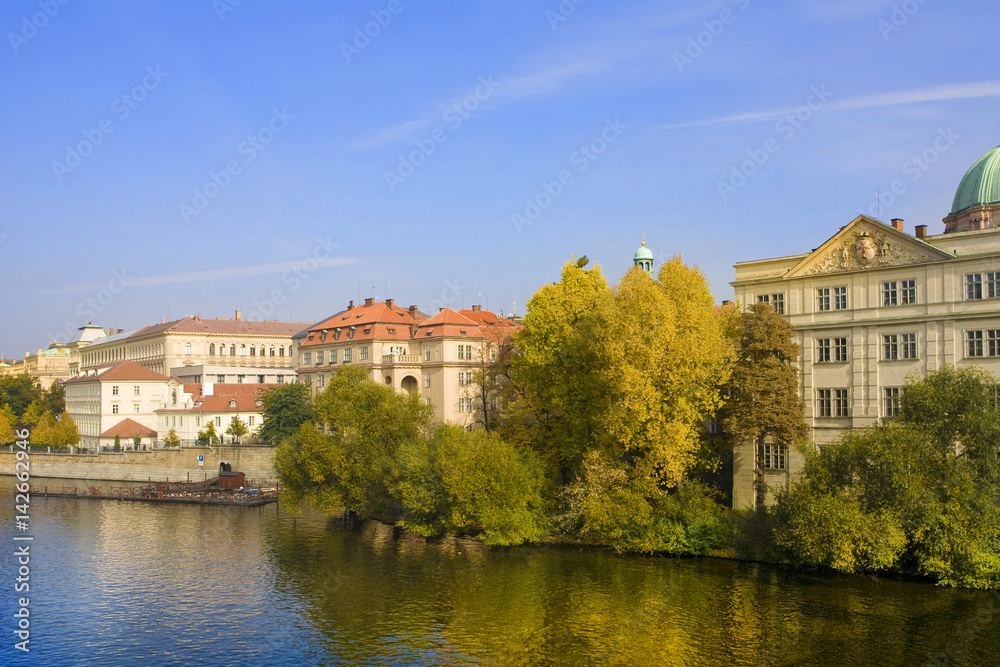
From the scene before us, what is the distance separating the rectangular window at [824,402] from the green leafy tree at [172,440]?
66.0 meters

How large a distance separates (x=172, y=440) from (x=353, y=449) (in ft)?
136

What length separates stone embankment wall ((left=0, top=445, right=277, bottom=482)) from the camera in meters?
77.8

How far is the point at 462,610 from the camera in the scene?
34.6m

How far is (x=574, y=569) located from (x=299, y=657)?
15.5m

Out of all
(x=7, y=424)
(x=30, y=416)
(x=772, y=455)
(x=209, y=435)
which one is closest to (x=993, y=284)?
(x=772, y=455)

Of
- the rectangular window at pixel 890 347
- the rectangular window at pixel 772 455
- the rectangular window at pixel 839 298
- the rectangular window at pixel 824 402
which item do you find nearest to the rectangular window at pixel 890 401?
the rectangular window at pixel 890 347

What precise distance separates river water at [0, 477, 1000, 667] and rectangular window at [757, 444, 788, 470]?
631 cm

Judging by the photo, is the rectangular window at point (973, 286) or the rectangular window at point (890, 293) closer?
the rectangular window at point (973, 286)

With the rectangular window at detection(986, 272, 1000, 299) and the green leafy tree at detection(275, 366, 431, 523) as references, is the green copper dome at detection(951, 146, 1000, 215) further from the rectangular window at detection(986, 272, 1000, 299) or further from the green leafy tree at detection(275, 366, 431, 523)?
the green leafy tree at detection(275, 366, 431, 523)

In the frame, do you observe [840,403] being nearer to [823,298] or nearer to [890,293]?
[823,298]

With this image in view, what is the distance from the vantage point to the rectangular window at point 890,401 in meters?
42.0

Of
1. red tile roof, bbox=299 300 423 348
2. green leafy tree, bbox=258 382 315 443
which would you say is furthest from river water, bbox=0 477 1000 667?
red tile roof, bbox=299 300 423 348

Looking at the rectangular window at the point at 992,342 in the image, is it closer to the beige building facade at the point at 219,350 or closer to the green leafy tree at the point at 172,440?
the green leafy tree at the point at 172,440

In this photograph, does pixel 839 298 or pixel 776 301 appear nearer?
pixel 839 298
